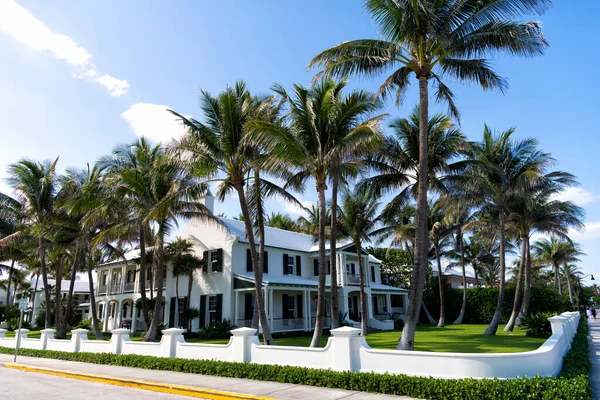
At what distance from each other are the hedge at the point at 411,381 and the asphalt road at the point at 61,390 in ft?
6.48

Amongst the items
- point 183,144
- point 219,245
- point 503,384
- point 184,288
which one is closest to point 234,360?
point 503,384

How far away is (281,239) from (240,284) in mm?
5982

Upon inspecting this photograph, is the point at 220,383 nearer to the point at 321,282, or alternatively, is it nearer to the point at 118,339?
the point at 321,282

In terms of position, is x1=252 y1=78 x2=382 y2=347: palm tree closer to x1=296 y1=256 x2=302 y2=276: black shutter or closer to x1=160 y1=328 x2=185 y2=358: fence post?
x1=160 y1=328 x2=185 y2=358: fence post

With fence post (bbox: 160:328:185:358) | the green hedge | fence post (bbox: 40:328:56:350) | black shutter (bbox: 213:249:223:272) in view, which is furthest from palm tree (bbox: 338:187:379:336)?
fence post (bbox: 40:328:56:350)

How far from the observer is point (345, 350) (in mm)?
9688

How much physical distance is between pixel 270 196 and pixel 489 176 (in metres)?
11.1

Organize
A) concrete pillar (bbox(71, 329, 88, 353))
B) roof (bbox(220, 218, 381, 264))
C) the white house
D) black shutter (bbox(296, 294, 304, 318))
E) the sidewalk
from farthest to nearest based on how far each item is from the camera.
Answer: black shutter (bbox(296, 294, 304, 318)) < roof (bbox(220, 218, 381, 264)) < the white house < concrete pillar (bbox(71, 329, 88, 353)) < the sidewalk

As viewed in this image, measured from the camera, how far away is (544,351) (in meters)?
8.23

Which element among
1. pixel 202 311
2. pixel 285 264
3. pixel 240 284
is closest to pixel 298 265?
pixel 285 264

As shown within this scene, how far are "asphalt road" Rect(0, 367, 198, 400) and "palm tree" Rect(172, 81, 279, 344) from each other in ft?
19.7

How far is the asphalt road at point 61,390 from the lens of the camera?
9500mm

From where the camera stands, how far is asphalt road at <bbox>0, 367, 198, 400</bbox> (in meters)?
9.50

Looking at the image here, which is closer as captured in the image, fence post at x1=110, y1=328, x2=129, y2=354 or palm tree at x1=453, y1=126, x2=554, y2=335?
fence post at x1=110, y1=328, x2=129, y2=354
